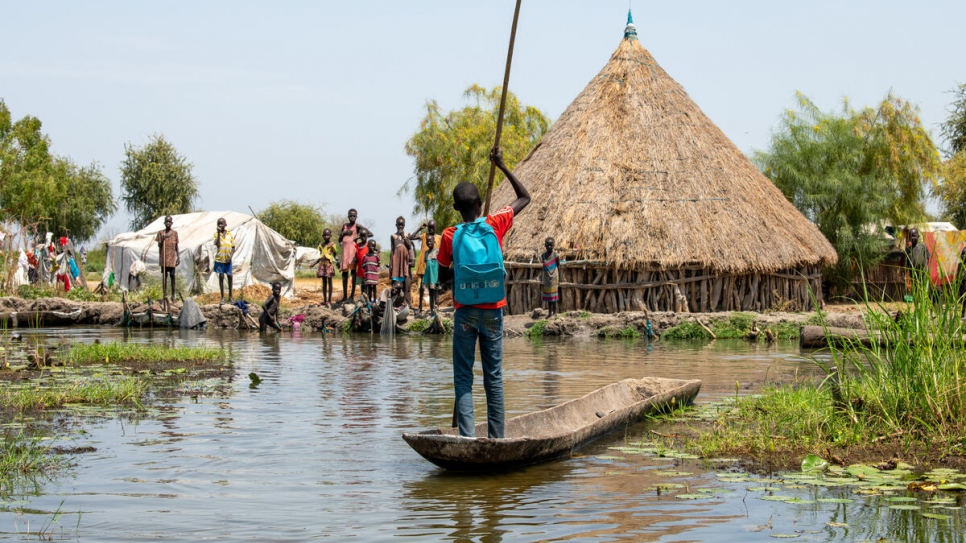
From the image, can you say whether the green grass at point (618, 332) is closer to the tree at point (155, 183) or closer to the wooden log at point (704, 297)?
the wooden log at point (704, 297)

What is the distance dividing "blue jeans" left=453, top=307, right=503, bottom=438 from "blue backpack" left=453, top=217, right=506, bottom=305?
11cm

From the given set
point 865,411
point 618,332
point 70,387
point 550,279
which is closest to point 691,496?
point 865,411

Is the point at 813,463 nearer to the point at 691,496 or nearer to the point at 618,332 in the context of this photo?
the point at 691,496

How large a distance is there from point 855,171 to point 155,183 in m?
28.1

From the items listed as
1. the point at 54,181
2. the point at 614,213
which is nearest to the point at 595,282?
the point at 614,213

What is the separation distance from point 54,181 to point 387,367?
19523mm

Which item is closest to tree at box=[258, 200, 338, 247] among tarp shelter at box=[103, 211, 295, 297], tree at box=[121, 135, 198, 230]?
tree at box=[121, 135, 198, 230]

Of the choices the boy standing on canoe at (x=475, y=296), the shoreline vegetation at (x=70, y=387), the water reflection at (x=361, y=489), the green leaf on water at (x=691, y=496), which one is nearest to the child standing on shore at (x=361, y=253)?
the shoreline vegetation at (x=70, y=387)

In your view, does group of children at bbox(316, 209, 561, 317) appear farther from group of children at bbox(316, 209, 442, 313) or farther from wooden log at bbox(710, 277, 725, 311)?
wooden log at bbox(710, 277, 725, 311)

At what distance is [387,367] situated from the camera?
459 inches

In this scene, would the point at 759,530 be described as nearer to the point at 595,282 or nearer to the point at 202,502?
the point at 202,502

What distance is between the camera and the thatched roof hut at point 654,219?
17.6 meters

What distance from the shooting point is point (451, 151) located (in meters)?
30.9

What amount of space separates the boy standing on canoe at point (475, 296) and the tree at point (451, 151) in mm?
23638
